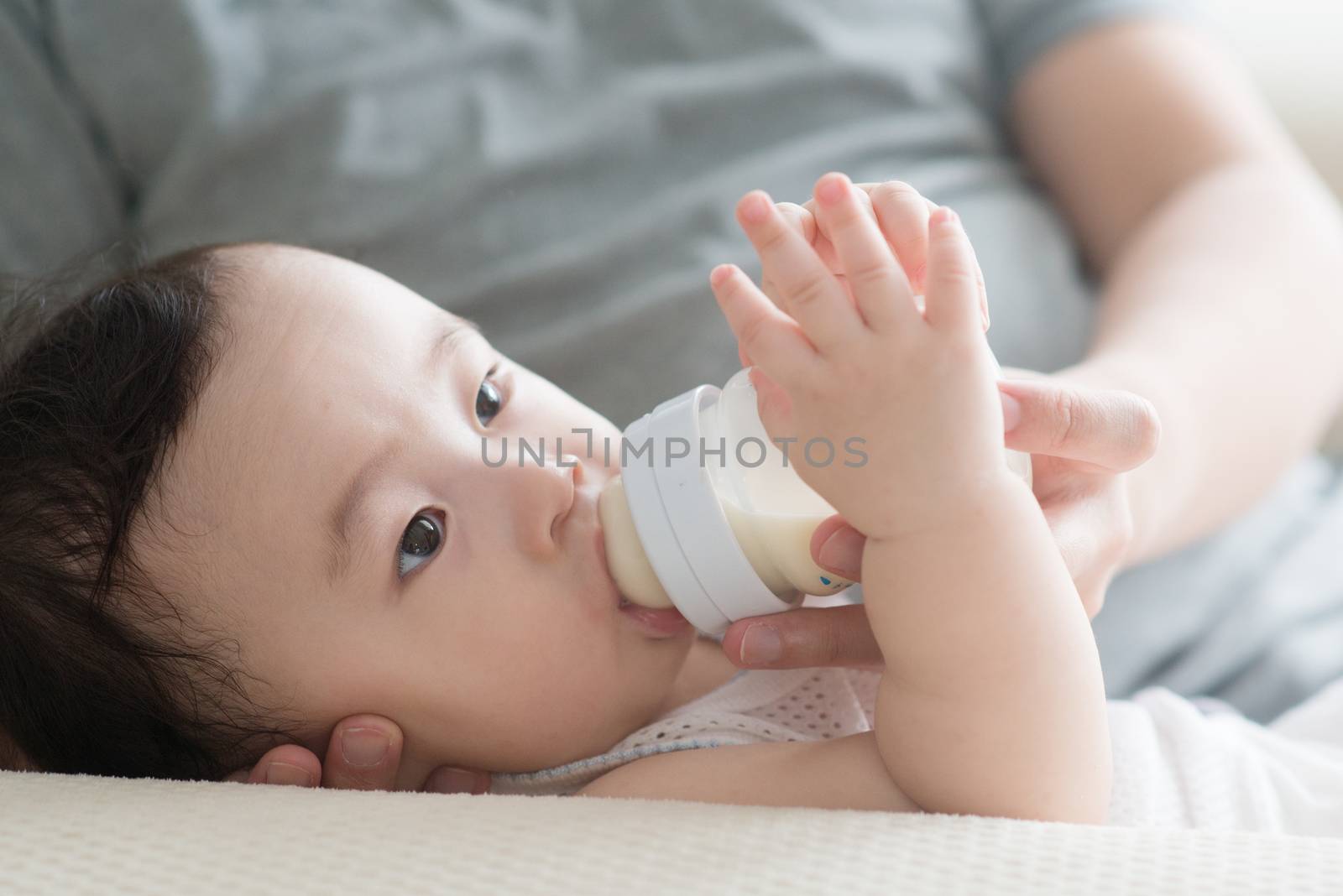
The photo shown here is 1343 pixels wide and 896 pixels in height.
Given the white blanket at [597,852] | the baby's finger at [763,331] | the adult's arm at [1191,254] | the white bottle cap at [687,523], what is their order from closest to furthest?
1. the white blanket at [597,852]
2. the baby's finger at [763,331]
3. the white bottle cap at [687,523]
4. the adult's arm at [1191,254]

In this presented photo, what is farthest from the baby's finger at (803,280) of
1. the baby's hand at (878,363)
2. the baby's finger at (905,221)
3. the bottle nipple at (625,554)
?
the bottle nipple at (625,554)

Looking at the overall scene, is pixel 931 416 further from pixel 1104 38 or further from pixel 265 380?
pixel 1104 38

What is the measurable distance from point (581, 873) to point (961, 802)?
0.89 ft

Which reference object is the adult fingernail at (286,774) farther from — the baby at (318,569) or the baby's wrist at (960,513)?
the baby's wrist at (960,513)

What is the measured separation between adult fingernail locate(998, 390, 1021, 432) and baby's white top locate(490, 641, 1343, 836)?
312 millimetres

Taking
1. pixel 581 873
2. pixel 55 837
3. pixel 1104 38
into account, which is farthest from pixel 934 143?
pixel 55 837

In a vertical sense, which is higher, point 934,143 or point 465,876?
point 934,143

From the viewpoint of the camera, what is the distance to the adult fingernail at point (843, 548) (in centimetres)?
75

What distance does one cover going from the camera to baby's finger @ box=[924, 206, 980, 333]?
0.67m

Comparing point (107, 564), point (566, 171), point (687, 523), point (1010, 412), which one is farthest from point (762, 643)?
point (566, 171)

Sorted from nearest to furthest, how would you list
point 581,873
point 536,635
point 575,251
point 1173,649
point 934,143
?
1. point 581,873
2. point 536,635
3. point 1173,649
4. point 575,251
5. point 934,143

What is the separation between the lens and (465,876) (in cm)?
61

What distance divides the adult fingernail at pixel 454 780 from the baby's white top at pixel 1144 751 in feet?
Result: 0.09

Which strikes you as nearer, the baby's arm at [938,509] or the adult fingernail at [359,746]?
the baby's arm at [938,509]
